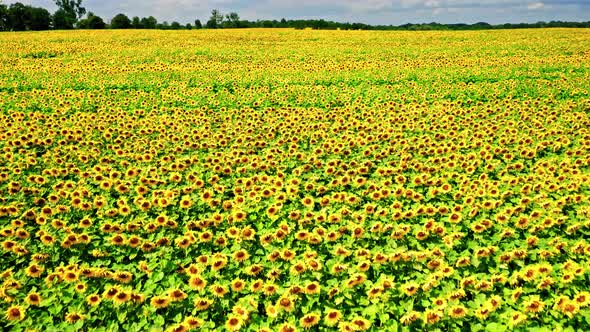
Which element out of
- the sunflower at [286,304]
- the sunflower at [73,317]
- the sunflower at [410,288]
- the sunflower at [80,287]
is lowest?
the sunflower at [73,317]

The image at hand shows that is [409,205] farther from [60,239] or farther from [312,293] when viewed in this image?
[60,239]

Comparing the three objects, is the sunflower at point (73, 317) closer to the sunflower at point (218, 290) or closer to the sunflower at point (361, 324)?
the sunflower at point (218, 290)

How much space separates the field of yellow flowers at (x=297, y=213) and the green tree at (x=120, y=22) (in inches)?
2450

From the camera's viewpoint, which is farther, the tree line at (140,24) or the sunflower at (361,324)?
the tree line at (140,24)

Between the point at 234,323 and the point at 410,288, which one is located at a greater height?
the point at 410,288

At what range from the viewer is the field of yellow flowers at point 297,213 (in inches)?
174

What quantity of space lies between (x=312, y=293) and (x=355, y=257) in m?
0.93

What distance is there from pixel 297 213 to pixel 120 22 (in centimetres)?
7478

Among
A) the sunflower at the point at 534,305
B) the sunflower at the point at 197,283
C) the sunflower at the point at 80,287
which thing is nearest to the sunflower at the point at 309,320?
the sunflower at the point at 197,283

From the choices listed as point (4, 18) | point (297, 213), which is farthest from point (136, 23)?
point (297, 213)

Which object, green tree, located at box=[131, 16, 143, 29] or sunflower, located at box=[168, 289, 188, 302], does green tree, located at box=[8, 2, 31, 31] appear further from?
sunflower, located at box=[168, 289, 188, 302]

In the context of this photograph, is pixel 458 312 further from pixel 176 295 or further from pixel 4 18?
pixel 4 18

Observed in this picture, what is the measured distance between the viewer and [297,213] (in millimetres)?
6211

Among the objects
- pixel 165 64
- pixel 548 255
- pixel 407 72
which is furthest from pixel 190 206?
pixel 165 64
